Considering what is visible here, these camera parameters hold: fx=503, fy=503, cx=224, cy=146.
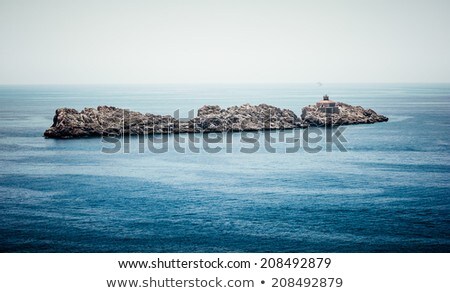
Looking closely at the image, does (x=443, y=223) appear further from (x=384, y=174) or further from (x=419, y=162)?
(x=419, y=162)

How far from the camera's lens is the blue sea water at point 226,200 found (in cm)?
1512

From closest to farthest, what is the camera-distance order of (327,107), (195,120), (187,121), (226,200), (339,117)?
1. (226,200)
2. (195,120)
3. (187,121)
4. (339,117)
5. (327,107)

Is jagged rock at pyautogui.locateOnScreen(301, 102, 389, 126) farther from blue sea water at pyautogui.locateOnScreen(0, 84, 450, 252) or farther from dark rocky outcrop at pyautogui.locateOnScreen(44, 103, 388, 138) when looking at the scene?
blue sea water at pyautogui.locateOnScreen(0, 84, 450, 252)

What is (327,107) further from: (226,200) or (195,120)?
(226,200)

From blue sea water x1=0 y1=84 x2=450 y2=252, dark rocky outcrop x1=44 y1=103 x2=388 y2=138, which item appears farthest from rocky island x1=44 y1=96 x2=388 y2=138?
blue sea water x1=0 y1=84 x2=450 y2=252

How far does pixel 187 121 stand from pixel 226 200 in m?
23.3

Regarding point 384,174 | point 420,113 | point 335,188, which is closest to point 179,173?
point 335,188

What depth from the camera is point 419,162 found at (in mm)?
26797

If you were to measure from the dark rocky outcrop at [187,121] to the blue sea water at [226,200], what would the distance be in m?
5.12

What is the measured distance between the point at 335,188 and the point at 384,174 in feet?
13.7

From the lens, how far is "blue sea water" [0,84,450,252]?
15117 millimetres

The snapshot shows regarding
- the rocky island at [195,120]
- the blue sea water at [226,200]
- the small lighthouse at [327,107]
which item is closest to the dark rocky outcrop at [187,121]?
the rocky island at [195,120]

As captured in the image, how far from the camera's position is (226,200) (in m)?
19.5

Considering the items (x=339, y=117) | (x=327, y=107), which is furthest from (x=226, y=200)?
(x=327, y=107)
